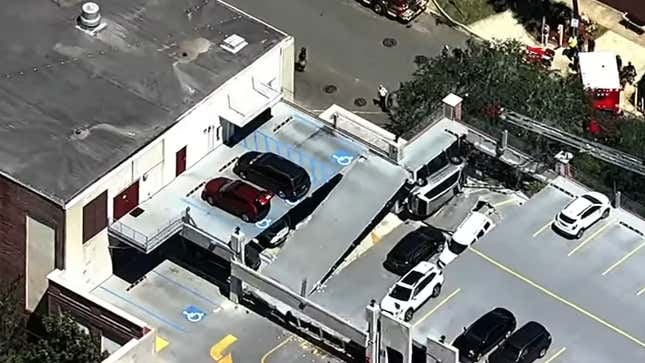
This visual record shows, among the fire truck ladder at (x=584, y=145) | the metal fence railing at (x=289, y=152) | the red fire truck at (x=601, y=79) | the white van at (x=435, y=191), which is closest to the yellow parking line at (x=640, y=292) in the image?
the fire truck ladder at (x=584, y=145)

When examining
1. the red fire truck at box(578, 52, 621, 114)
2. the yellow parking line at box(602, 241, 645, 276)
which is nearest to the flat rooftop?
the red fire truck at box(578, 52, 621, 114)

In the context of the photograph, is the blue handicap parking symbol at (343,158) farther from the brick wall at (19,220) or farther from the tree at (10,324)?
the tree at (10,324)

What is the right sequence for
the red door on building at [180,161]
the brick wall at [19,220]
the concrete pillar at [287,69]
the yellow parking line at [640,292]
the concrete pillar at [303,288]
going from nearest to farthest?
the brick wall at [19,220]
the concrete pillar at [303,288]
the yellow parking line at [640,292]
the red door on building at [180,161]
the concrete pillar at [287,69]

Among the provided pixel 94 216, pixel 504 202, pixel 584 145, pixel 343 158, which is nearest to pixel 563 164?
pixel 584 145

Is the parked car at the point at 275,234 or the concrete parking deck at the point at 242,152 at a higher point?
the concrete parking deck at the point at 242,152

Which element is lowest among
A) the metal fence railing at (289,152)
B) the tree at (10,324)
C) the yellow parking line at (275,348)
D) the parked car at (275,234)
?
the tree at (10,324)

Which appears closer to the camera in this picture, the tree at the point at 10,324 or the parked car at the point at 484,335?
the parked car at the point at 484,335
